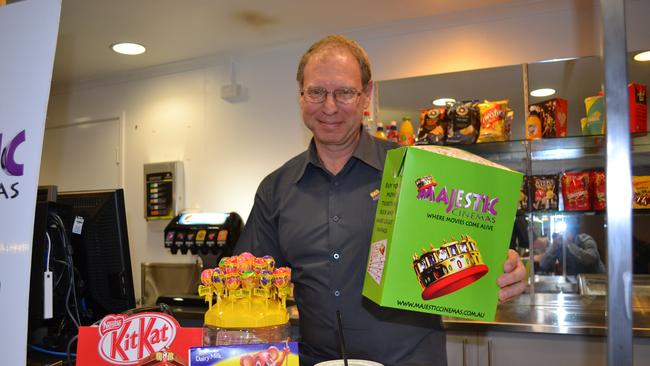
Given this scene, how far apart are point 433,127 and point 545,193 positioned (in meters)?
0.67

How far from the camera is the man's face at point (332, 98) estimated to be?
1336mm

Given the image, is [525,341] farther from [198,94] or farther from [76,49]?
[76,49]

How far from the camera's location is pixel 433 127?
277 centimetres

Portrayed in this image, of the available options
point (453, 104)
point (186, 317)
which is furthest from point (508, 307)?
point (186, 317)

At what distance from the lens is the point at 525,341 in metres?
2.31

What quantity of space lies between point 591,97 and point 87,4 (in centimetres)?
265

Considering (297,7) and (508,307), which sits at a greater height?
(297,7)

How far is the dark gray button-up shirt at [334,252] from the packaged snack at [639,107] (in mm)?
1558

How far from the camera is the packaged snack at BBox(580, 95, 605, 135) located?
2.53m

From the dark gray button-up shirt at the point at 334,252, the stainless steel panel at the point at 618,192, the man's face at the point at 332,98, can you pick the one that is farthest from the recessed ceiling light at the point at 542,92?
the stainless steel panel at the point at 618,192

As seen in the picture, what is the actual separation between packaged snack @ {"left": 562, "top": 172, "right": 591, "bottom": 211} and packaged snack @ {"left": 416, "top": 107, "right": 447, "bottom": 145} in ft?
2.21

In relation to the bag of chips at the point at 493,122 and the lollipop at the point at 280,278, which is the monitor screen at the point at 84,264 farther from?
the bag of chips at the point at 493,122

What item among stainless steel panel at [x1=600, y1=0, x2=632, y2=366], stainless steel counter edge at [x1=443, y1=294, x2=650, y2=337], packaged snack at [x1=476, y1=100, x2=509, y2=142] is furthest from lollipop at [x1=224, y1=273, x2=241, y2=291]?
packaged snack at [x1=476, y1=100, x2=509, y2=142]

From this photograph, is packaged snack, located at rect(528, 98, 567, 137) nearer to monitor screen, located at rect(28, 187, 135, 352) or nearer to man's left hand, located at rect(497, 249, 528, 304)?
man's left hand, located at rect(497, 249, 528, 304)
